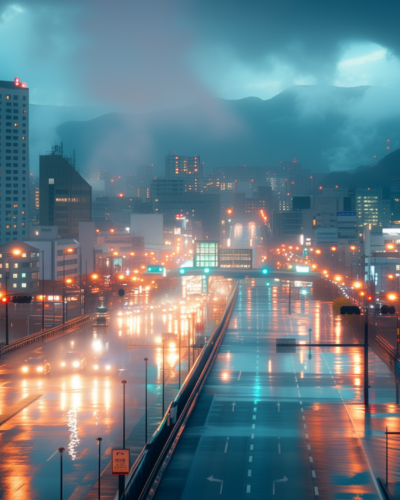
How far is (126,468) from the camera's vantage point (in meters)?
20.6

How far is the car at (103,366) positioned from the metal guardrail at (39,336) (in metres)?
7.75

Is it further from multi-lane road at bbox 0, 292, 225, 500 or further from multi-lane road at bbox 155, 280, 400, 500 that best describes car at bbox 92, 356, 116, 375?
multi-lane road at bbox 155, 280, 400, 500

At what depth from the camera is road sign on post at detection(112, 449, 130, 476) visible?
67.2ft

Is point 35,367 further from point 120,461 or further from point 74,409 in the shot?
point 120,461

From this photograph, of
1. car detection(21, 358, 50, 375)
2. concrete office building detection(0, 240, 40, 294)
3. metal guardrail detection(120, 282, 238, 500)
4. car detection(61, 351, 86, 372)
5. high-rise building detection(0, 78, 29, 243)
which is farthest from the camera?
high-rise building detection(0, 78, 29, 243)

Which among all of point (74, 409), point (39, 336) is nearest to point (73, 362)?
point (74, 409)

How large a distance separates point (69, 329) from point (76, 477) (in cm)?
4505

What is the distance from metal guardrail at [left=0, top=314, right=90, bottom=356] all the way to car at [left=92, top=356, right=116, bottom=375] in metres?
7.75

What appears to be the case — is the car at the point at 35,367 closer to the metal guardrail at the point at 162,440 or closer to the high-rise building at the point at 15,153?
the metal guardrail at the point at 162,440

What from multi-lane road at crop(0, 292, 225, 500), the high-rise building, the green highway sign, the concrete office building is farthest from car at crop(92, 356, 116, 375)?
the high-rise building

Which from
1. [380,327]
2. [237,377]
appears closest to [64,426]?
[237,377]

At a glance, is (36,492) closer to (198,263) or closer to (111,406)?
(111,406)

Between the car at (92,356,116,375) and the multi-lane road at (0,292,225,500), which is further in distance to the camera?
the car at (92,356,116,375)

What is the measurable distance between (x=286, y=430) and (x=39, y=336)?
3489cm
